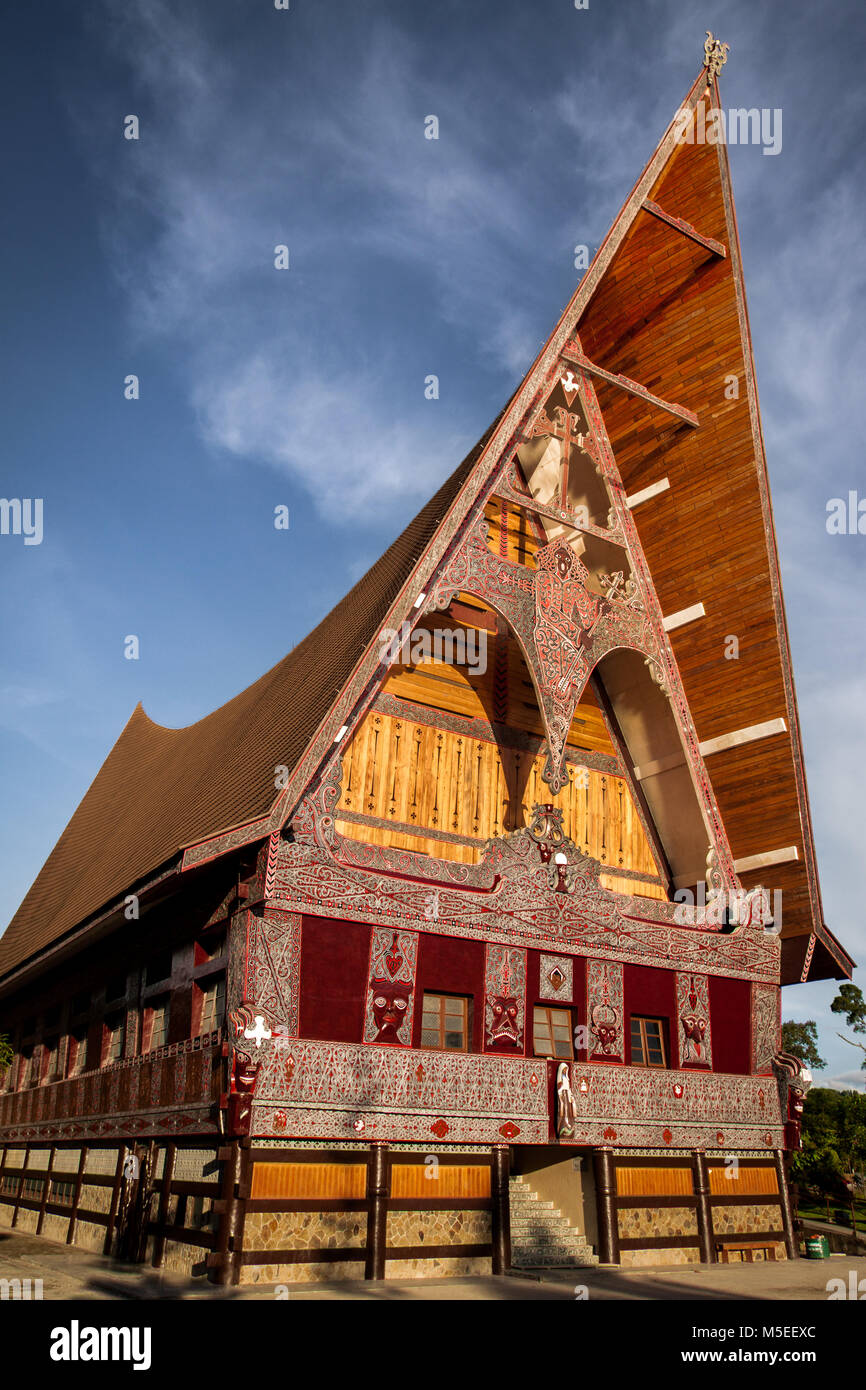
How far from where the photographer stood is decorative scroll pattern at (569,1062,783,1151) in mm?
14039

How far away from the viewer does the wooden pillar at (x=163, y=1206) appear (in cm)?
1256

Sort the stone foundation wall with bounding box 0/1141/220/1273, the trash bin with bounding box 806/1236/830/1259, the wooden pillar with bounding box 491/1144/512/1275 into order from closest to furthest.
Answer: the stone foundation wall with bounding box 0/1141/220/1273
the wooden pillar with bounding box 491/1144/512/1275
the trash bin with bounding box 806/1236/830/1259

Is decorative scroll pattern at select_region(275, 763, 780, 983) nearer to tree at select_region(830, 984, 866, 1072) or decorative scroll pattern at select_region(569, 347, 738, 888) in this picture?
decorative scroll pattern at select_region(569, 347, 738, 888)

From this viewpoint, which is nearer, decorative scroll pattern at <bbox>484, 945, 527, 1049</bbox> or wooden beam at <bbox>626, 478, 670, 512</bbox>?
decorative scroll pattern at <bbox>484, 945, 527, 1049</bbox>

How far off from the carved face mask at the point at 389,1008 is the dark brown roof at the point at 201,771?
8.98 ft

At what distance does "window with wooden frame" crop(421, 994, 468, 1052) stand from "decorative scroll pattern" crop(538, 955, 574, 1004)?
1233 mm

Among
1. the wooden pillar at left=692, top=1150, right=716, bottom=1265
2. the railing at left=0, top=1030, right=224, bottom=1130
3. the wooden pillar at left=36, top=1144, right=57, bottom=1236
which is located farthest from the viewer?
the wooden pillar at left=36, top=1144, right=57, bottom=1236

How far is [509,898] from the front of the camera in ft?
46.0

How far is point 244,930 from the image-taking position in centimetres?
1190

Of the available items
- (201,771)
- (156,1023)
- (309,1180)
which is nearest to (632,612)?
(201,771)

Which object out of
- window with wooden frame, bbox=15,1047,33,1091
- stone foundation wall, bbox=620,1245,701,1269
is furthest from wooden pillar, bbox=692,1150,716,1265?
window with wooden frame, bbox=15,1047,33,1091

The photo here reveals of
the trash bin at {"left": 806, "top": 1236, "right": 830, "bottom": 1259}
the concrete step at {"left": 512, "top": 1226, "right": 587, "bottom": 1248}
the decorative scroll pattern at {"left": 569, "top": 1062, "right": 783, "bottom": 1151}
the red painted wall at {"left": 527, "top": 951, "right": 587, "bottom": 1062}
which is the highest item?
the red painted wall at {"left": 527, "top": 951, "right": 587, "bottom": 1062}

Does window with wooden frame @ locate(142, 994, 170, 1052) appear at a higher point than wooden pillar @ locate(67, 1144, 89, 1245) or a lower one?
higher
